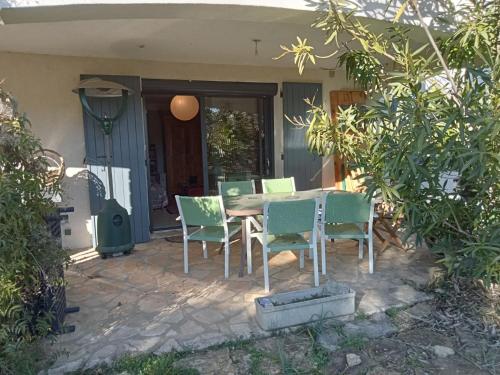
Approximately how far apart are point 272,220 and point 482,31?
1.85 meters

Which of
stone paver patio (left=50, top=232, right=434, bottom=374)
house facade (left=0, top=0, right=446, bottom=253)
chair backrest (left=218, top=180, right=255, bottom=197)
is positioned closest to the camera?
stone paver patio (left=50, top=232, right=434, bottom=374)

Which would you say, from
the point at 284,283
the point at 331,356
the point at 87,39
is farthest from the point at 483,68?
the point at 87,39

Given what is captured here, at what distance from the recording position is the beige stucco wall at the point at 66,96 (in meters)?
4.38

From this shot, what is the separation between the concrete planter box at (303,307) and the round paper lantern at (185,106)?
3.70 m

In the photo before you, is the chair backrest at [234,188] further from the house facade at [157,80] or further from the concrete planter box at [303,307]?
the concrete planter box at [303,307]

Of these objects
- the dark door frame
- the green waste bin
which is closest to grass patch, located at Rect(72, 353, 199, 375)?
the green waste bin

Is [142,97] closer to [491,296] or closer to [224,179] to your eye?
[224,179]

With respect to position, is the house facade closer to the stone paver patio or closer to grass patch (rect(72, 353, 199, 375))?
the stone paver patio

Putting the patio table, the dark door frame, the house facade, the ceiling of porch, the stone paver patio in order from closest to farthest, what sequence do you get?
the stone paver patio < the ceiling of porch < the house facade < the patio table < the dark door frame

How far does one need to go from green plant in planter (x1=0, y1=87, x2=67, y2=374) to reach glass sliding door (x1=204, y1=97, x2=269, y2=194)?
341 centimetres

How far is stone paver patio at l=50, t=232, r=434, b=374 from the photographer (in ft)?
8.16

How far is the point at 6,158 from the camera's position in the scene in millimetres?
2059

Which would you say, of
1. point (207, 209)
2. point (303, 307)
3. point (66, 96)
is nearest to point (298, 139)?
point (207, 209)

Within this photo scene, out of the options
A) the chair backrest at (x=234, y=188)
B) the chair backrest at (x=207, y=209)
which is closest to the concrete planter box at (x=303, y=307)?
the chair backrest at (x=207, y=209)
